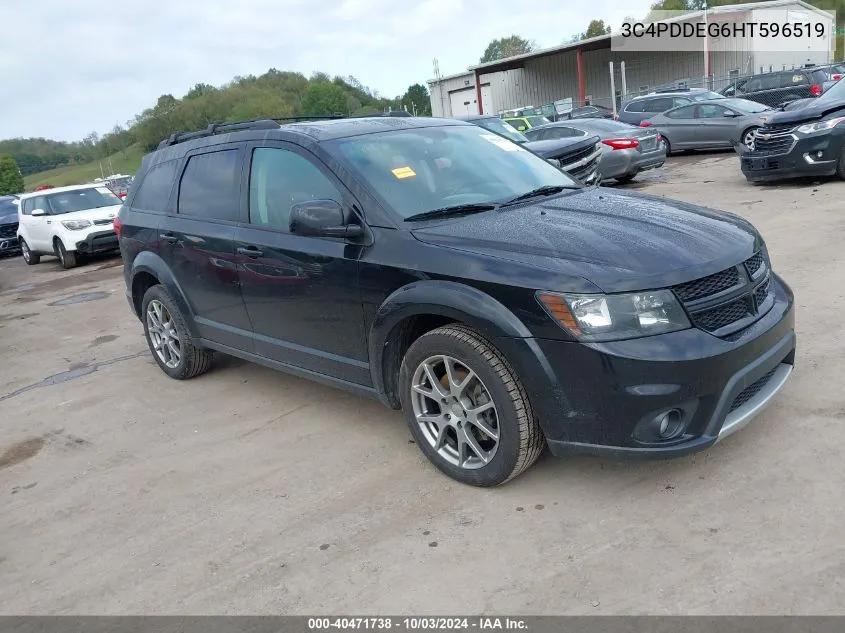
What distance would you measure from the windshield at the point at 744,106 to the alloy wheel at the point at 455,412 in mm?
16398

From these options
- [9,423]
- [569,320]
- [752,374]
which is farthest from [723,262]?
[9,423]

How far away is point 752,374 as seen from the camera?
3270mm

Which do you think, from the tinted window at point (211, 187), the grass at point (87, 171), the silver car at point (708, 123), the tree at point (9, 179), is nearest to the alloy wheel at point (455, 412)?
the tinted window at point (211, 187)

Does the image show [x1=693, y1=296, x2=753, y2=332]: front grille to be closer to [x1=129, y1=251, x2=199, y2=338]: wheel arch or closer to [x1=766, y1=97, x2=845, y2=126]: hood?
[x1=129, y1=251, x2=199, y2=338]: wheel arch

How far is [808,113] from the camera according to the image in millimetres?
10922

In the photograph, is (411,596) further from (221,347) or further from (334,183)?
(221,347)

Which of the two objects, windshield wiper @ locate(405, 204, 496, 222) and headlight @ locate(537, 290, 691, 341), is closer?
headlight @ locate(537, 290, 691, 341)

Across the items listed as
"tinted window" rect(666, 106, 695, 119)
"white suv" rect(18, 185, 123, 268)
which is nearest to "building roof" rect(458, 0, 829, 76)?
"tinted window" rect(666, 106, 695, 119)

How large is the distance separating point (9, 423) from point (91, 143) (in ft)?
346

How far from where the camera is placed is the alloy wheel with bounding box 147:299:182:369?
230 inches

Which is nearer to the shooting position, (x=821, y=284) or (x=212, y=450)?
(x=212, y=450)

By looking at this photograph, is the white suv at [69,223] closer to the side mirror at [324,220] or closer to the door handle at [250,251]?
the door handle at [250,251]

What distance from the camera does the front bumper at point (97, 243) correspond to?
14.7 m

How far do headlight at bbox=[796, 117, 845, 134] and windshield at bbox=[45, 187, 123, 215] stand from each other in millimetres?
12879
